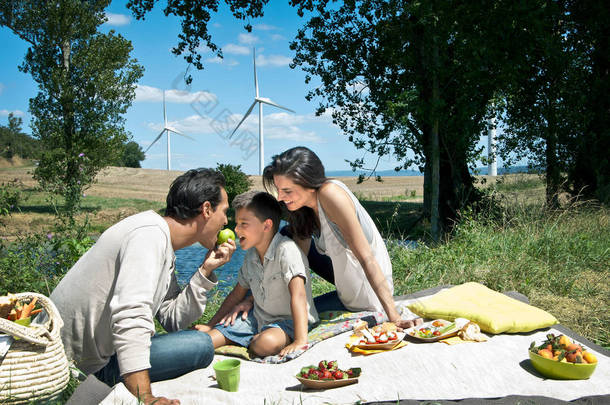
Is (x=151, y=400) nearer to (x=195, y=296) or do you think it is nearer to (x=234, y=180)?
(x=195, y=296)

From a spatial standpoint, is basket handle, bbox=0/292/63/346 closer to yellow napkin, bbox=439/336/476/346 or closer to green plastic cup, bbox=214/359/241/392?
green plastic cup, bbox=214/359/241/392

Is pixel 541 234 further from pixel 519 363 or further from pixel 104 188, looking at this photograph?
pixel 104 188

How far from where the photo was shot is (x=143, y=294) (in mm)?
2658

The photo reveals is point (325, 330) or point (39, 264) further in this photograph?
point (39, 264)

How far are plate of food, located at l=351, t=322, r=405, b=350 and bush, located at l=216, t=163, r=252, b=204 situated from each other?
20.1 metres

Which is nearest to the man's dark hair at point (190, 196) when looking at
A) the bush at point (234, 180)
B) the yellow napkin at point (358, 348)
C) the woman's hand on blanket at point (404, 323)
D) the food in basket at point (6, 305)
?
the food in basket at point (6, 305)

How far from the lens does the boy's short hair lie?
382 cm

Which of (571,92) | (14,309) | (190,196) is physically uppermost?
(571,92)

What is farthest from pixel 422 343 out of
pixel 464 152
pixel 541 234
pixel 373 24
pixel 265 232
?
pixel 373 24

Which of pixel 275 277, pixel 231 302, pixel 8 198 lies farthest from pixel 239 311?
pixel 8 198

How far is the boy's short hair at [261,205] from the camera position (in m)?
3.82

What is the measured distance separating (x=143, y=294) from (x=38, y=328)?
55 centimetres

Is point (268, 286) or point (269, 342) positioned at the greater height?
point (268, 286)

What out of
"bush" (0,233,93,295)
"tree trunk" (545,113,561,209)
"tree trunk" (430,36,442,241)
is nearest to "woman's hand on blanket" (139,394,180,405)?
"bush" (0,233,93,295)
